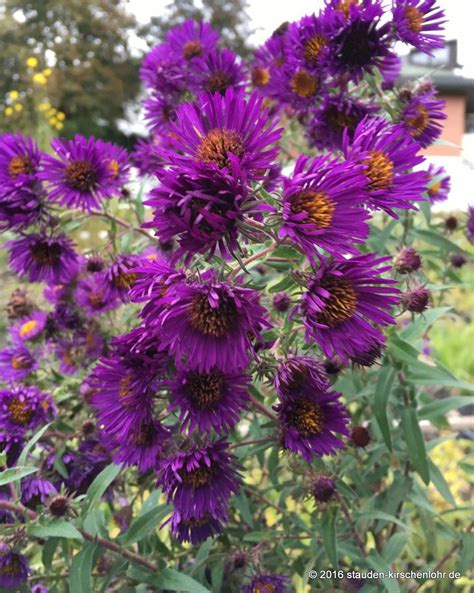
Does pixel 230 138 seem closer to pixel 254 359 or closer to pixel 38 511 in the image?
pixel 254 359

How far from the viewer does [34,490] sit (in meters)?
0.97

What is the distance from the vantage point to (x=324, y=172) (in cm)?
59

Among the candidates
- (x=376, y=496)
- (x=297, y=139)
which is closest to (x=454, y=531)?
(x=376, y=496)

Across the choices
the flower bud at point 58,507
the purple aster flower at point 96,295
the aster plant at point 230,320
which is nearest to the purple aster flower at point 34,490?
the aster plant at point 230,320

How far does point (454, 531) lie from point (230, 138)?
40.8 inches

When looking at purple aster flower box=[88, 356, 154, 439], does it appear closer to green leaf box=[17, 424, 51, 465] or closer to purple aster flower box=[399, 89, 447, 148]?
green leaf box=[17, 424, 51, 465]

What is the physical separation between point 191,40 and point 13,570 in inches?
44.0

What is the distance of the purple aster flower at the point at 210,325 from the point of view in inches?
23.2

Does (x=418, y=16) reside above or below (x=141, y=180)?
above

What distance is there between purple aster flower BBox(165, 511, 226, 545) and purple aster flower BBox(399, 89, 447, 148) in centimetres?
69

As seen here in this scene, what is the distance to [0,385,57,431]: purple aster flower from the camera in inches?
38.2

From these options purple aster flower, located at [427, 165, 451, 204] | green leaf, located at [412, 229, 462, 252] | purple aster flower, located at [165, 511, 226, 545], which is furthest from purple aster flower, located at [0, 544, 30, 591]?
purple aster flower, located at [427, 165, 451, 204]

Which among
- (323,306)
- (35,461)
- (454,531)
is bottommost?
(454,531)

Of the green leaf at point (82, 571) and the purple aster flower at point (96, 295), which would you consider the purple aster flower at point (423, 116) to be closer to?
the purple aster flower at point (96, 295)
